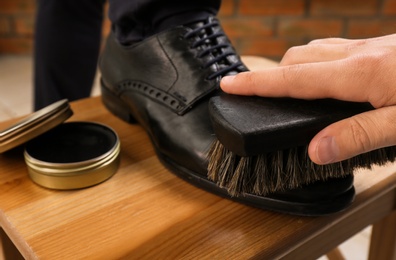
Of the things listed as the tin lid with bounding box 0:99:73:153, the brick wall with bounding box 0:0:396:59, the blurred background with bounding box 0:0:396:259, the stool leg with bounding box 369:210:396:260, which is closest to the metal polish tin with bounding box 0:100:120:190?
the tin lid with bounding box 0:99:73:153

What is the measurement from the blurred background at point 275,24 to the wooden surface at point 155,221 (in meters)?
1.14

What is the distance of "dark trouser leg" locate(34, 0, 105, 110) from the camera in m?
0.91

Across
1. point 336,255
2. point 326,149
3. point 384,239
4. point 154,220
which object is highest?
point 326,149

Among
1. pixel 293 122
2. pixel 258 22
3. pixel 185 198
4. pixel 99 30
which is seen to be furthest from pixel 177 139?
pixel 258 22

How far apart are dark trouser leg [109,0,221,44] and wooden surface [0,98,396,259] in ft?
0.64

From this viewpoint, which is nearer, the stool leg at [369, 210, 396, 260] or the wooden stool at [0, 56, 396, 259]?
the wooden stool at [0, 56, 396, 259]

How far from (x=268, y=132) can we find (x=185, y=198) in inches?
6.3

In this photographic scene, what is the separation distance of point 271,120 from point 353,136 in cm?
7

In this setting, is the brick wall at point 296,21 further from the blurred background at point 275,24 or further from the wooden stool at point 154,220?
the wooden stool at point 154,220

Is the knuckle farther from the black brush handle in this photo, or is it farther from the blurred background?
the blurred background

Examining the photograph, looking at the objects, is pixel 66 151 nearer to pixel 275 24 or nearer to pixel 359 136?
pixel 359 136

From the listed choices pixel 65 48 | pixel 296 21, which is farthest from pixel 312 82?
pixel 296 21

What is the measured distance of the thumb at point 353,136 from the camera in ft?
1.35

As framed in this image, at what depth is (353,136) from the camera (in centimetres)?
41
